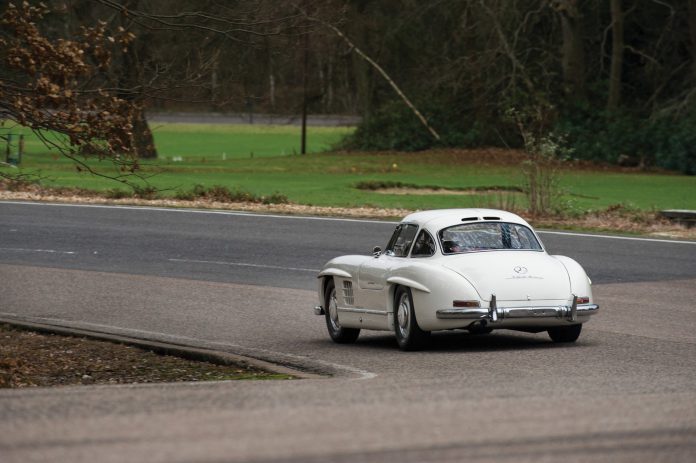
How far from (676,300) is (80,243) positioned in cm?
1235

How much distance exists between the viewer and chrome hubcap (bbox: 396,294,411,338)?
14305 millimetres

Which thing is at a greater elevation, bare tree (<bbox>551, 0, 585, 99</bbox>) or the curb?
bare tree (<bbox>551, 0, 585, 99</bbox>)

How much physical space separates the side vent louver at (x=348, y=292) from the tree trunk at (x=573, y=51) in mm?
42072

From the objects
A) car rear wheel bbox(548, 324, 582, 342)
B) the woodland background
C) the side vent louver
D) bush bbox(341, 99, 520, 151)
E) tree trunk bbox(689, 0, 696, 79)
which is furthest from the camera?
bush bbox(341, 99, 520, 151)

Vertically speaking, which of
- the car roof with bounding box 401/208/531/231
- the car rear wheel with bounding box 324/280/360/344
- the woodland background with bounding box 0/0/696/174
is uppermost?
the woodland background with bounding box 0/0/696/174

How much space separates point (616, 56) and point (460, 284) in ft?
145

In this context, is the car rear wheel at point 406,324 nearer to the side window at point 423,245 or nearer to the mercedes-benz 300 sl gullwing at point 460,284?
the mercedes-benz 300 sl gullwing at point 460,284

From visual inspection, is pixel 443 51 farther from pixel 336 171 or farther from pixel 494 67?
pixel 336 171

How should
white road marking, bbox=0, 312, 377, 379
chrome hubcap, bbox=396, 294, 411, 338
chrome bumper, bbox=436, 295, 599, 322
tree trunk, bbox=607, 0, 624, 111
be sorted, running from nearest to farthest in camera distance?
1. white road marking, bbox=0, 312, 377, 379
2. chrome bumper, bbox=436, 295, 599, 322
3. chrome hubcap, bbox=396, 294, 411, 338
4. tree trunk, bbox=607, 0, 624, 111

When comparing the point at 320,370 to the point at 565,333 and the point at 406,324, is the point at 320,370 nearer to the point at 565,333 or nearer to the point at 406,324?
the point at 406,324

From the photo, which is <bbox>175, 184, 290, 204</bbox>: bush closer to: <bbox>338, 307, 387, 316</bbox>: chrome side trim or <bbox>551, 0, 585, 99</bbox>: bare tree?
<bbox>338, 307, 387, 316</bbox>: chrome side trim

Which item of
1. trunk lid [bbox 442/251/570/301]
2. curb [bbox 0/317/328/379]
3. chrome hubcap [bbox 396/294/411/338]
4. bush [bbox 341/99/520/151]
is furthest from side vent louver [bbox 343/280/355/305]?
bush [bbox 341/99/520/151]

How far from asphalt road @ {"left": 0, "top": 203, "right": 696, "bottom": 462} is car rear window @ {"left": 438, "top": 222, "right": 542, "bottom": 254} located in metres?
0.99

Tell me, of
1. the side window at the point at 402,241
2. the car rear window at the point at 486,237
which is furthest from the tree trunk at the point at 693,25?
the car rear window at the point at 486,237
